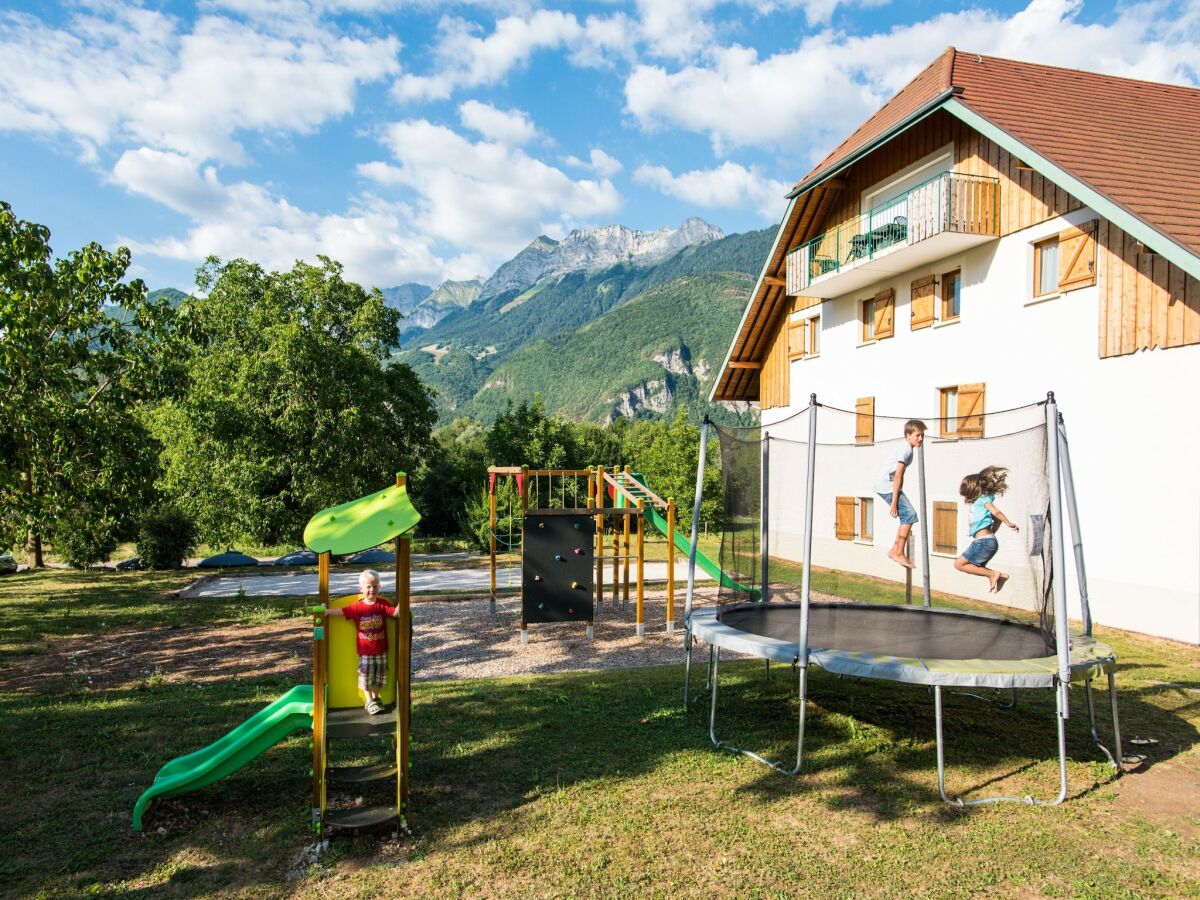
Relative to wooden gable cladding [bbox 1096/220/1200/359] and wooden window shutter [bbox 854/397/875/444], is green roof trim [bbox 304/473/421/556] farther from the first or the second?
wooden window shutter [bbox 854/397/875/444]

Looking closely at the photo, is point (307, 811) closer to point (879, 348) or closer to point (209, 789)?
point (209, 789)

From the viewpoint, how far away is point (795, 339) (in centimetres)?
2023

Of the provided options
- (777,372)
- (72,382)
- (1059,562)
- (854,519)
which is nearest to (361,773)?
(1059,562)

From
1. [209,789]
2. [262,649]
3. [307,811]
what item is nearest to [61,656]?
[262,649]

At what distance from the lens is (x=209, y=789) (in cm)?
486

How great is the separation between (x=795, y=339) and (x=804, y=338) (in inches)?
11.6

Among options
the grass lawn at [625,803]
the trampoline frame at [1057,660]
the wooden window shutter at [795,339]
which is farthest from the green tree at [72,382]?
the wooden window shutter at [795,339]

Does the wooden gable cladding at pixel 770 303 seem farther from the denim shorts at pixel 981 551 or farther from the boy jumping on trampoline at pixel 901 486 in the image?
the denim shorts at pixel 981 551

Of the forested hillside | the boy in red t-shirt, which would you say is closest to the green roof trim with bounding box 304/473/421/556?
the boy in red t-shirt

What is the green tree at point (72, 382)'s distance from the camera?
962cm

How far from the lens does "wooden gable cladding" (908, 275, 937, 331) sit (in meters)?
15.5

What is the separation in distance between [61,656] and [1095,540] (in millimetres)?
14443

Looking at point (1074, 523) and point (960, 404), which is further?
Result: point (960, 404)

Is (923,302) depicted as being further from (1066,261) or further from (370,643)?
(370,643)
